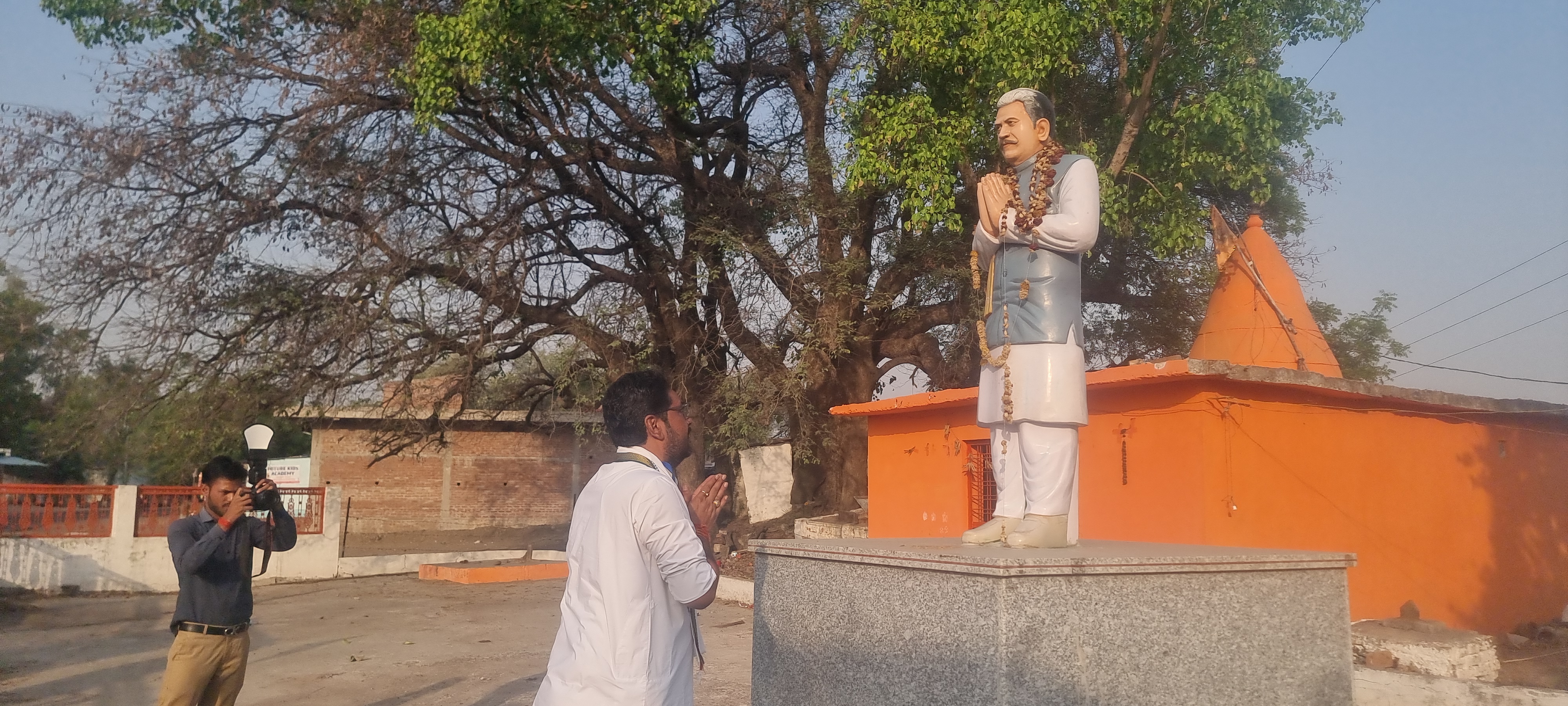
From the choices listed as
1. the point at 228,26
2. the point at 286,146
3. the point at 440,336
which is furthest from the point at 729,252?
the point at 228,26

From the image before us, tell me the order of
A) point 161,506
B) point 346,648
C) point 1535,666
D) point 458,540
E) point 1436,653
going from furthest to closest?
point 458,540 → point 161,506 → point 346,648 → point 1535,666 → point 1436,653

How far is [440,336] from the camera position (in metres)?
13.2

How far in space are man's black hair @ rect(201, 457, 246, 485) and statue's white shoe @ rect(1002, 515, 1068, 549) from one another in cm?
383

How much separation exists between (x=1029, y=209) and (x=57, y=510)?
602 inches

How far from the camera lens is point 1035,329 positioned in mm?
4277

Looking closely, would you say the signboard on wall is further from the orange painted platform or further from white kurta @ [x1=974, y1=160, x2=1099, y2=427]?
white kurta @ [x1=974, y1=160, x2=1099, y2=427]

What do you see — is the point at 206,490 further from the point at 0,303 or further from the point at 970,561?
the point at 0,303

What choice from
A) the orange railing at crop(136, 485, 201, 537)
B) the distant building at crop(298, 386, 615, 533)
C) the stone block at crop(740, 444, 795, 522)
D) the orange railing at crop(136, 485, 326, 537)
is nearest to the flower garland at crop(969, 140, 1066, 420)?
the orange railing at crop(136, 485, 326, 537)

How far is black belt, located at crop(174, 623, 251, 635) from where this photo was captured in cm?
496

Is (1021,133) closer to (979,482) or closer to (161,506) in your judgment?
(979,482)

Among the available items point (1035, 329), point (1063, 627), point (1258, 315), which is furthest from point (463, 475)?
point (1063, 627)

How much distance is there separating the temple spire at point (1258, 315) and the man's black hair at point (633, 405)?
812 cm

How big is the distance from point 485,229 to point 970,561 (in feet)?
35.4

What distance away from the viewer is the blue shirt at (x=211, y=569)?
498 cm
